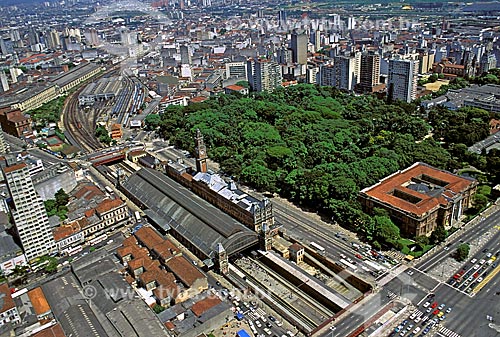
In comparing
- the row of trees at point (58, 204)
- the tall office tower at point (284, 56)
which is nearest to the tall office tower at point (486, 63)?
the tall office tower at point (284, 56)

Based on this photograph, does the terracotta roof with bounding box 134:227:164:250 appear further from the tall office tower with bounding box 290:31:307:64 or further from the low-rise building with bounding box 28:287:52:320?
the tall office tower with bounding box 290:31:307:64

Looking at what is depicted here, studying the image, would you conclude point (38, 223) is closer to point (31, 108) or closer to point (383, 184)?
point (383, 184)

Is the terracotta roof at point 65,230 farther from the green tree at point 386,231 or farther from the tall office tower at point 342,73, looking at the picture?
the tall office tower at point 342,73

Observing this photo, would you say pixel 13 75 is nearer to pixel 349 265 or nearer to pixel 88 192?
pixel 88 192

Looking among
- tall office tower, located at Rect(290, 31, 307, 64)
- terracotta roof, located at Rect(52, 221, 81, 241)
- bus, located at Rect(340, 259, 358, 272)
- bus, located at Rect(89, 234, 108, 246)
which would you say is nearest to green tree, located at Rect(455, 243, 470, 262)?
bus, located at Rect(340, 259, 358, 272)

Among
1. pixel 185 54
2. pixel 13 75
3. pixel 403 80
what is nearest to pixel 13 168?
pixel 403 80

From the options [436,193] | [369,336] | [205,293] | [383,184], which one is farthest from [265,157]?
[369,336]
